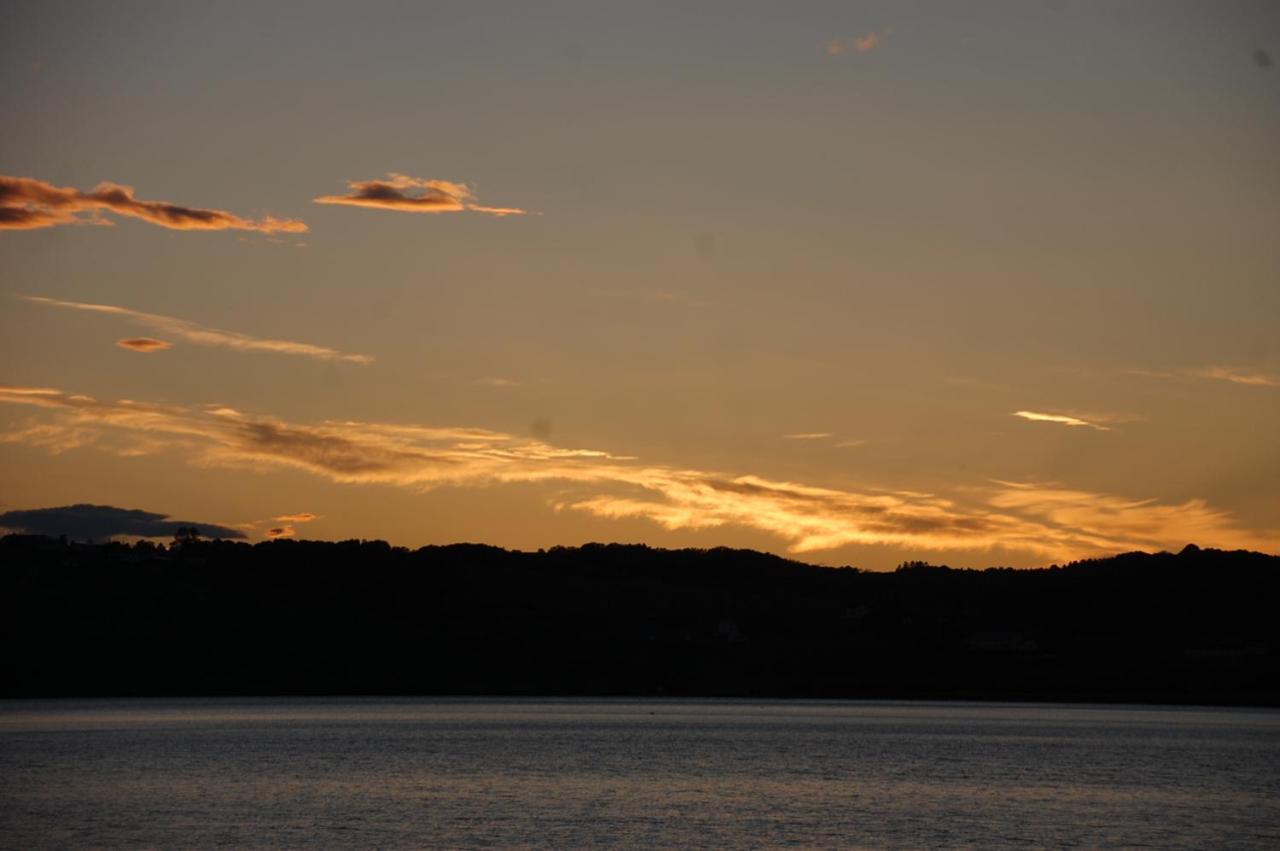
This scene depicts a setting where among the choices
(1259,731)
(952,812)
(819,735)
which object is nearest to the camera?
(952,812)

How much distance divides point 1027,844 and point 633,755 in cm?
6325

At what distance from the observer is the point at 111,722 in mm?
192250

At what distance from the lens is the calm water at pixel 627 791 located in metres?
76.0

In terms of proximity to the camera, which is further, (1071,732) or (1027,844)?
(1071,732)

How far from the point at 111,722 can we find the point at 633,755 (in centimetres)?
8681

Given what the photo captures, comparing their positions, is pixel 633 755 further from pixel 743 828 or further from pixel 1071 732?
pixel 1071 732

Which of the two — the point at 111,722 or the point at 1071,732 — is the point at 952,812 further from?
the point at 111,722

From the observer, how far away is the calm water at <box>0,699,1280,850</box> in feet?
249

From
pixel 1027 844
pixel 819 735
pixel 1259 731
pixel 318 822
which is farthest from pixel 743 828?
pixel 1259 731

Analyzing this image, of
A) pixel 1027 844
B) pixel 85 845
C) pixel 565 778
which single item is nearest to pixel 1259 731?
pixel 565 778

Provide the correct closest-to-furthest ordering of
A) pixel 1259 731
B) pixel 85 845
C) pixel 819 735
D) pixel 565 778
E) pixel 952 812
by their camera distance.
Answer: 1. pixel 85 845
2. pixel 952 812
3. pixel 565 778
4. pixel 819 735
5. pixel 1259 731

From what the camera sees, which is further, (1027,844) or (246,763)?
(246,763)

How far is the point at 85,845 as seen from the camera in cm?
7006

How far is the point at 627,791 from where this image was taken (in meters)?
97.1
